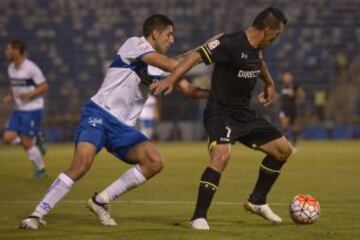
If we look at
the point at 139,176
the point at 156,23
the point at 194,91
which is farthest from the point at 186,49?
the point at 139,176

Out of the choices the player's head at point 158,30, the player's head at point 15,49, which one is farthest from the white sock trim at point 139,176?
the player's head at point 15,49

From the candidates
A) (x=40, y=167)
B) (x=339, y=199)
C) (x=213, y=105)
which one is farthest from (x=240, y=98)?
(x=40, y=167)

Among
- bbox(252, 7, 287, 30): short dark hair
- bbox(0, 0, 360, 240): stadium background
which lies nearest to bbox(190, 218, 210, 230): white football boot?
bbox(252, 7, 287, 30): short dark hair

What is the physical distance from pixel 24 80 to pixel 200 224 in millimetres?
9017

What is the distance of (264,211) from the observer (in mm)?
9797

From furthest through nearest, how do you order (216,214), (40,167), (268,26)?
1. (40,167)
2. (216,214)
3. (268,26)

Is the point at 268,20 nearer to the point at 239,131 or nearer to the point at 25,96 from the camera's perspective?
the point at 239,131

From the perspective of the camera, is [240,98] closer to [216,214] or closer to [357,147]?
[216,214]

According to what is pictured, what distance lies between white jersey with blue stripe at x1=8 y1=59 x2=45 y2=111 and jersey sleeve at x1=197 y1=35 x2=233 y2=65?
8392mm

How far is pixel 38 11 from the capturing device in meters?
36.0

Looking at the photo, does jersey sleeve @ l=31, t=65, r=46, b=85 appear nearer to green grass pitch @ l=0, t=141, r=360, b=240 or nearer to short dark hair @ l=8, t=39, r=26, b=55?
short dark hair @ l=8, t=39, r=26, b=55

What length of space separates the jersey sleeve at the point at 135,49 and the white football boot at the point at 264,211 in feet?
7.10

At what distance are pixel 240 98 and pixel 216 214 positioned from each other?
5.46ft

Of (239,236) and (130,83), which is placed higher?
(130,83)
